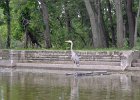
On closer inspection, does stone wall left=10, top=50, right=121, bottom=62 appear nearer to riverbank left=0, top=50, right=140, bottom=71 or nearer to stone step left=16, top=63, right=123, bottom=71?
riverbank left=0, top=50, right=140, bottom=71

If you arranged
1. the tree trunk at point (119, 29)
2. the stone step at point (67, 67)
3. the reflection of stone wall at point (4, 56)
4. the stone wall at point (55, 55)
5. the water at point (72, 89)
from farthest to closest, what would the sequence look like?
the reflection of stone wall at point (4, 56), the tree trunk at point (119, 29), the stone wall at point (55, 55), the stone step at point (67, 67), the water at point (72, 89)

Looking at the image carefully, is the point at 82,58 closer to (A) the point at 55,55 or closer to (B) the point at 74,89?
(A) the point at 55,55

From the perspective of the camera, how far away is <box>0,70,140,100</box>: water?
19156 millimetres

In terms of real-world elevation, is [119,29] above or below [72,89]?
above

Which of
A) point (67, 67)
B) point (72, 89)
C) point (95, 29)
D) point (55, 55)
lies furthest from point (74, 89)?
point (95, 29)

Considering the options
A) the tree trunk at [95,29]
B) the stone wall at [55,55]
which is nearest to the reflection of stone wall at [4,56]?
the stone wall at [55,55]

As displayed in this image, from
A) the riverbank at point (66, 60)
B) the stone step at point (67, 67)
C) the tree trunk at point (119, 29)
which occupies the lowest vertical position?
the stone step at point (67, 67)

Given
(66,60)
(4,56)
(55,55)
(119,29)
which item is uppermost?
(119,29)

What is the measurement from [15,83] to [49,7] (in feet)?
92.8

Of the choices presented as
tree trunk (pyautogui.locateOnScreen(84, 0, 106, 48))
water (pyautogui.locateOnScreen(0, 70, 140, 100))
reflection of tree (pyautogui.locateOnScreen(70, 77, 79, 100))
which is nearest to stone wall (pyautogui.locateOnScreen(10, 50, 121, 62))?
tree trunk (pyautogui.locateOnScreen(84, 0, 106, 48))

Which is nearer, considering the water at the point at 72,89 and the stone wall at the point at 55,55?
the water at the point at 72,89

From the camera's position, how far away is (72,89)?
22.3 m

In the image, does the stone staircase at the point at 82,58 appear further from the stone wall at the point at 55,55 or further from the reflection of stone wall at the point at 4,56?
the reflection of stone wall at the point at 4,56

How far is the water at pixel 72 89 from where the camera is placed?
754 inches
